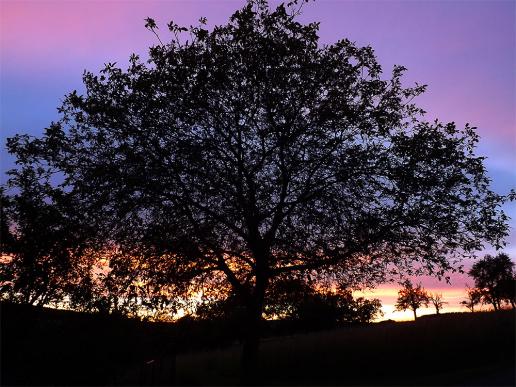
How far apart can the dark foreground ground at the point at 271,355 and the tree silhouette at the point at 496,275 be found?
2741 inches

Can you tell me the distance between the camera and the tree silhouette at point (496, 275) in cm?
8712

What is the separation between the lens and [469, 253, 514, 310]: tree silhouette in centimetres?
8712

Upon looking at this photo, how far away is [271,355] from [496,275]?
8132cm

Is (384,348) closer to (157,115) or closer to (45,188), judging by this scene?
(157,115)

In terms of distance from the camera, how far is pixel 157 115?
17.8m

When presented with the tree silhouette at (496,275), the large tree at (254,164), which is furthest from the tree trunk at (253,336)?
the tree silhouette at (496,275)

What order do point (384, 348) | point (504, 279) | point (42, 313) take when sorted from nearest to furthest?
1. point (42, 313)
2. point (384, 348)
3. point (504, 279)

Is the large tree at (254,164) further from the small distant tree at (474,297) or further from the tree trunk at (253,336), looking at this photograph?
the small distant tree at (474,297)

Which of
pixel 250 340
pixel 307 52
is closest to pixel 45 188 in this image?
pixel 250 340

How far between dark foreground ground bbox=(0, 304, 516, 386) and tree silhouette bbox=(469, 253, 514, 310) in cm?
6961

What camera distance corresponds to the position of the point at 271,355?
2212cm

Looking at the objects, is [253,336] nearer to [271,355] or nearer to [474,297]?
[271,355]

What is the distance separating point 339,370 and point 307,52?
13249 mm

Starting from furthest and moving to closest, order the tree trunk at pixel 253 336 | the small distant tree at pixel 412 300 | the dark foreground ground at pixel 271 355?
the small distant tree at pixel 412 300 < the tree trunk at pixel 253 336 < the dark foreground ground at pixel 271 355
